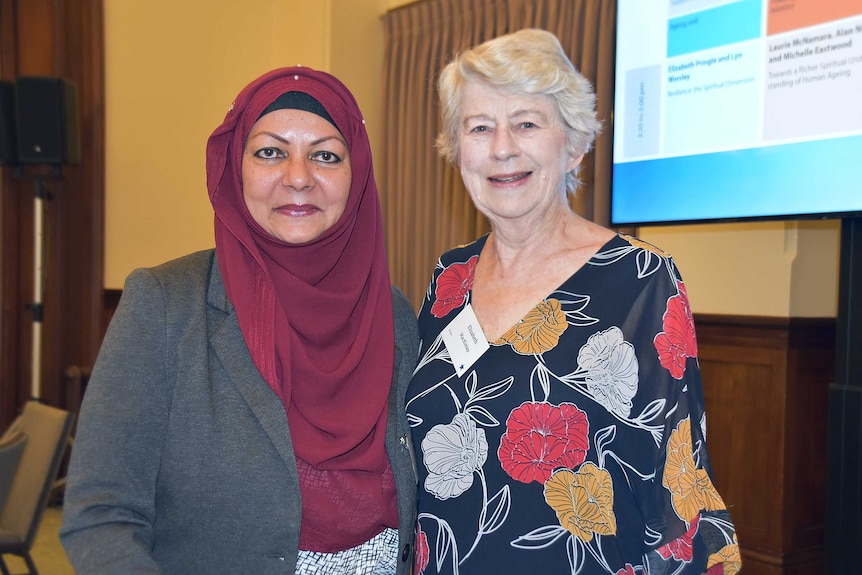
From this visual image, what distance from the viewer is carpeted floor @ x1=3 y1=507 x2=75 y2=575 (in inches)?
166

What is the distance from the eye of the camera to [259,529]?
1.47m

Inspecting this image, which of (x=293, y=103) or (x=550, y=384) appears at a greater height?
(x=293, y=103)

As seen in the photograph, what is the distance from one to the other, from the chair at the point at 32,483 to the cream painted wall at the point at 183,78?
8.16 feet

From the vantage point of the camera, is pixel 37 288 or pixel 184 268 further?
pixel 37 288

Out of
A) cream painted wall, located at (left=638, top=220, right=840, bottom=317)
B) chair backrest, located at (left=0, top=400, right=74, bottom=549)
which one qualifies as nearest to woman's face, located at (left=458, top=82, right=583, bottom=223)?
cream painted wall, located at (left=638, top=220, right=840, bottom=317)

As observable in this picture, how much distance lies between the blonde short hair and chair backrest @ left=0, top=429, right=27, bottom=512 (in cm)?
254

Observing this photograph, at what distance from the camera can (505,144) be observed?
68.9 inches

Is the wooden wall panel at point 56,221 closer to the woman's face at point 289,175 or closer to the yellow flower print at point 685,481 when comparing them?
the woman's face at point 289,175

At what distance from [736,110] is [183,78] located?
4162 mm

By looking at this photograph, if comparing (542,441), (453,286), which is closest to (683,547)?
(542,441)

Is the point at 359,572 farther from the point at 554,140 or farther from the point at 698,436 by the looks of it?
the point at 554,140

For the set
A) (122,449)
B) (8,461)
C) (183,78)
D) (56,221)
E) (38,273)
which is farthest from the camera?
(183,78)

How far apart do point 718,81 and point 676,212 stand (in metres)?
0.48

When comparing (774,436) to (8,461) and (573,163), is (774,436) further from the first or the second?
(8,461)
